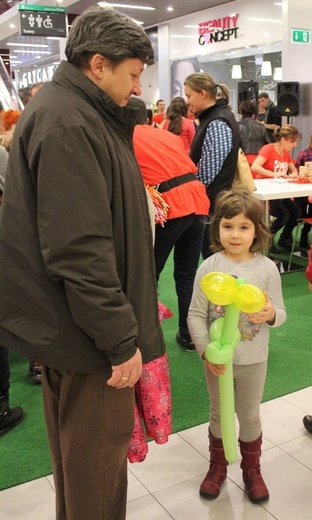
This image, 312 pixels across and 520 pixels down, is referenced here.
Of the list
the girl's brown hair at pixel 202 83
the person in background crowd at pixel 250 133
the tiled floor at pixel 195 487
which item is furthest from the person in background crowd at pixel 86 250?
the person in background crowd at pixel 250 133

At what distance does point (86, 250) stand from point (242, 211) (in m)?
0.94

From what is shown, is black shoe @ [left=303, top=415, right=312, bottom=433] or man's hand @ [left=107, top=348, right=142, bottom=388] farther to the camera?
black shoe @ [left=303, top=415, right=312, bottom=433]

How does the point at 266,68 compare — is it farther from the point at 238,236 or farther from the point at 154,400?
the point at 154,400

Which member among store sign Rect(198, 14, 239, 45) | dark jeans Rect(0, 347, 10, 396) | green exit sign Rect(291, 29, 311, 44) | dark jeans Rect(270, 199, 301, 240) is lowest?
dark jeans Rect(0, 347, 10, 396)

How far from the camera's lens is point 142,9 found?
37.3ft

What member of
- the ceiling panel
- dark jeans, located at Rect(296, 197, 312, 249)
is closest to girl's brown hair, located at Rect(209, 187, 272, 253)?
dark jeans, located at Rect(296, 197, 312, 249)

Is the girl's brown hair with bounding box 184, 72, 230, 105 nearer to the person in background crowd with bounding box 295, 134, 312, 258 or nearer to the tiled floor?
the tiled floor

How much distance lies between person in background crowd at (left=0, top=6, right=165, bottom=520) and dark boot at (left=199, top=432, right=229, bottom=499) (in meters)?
0.74

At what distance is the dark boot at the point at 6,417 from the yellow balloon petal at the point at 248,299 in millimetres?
1550

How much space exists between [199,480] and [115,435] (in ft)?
3.19

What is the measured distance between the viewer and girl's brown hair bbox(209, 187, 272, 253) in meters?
2.03

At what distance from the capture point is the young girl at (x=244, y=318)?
78.4 inches

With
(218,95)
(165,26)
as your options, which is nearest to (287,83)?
(165,26)

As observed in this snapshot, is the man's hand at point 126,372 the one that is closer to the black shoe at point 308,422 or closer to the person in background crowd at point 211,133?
the black shoe at point 308,422
